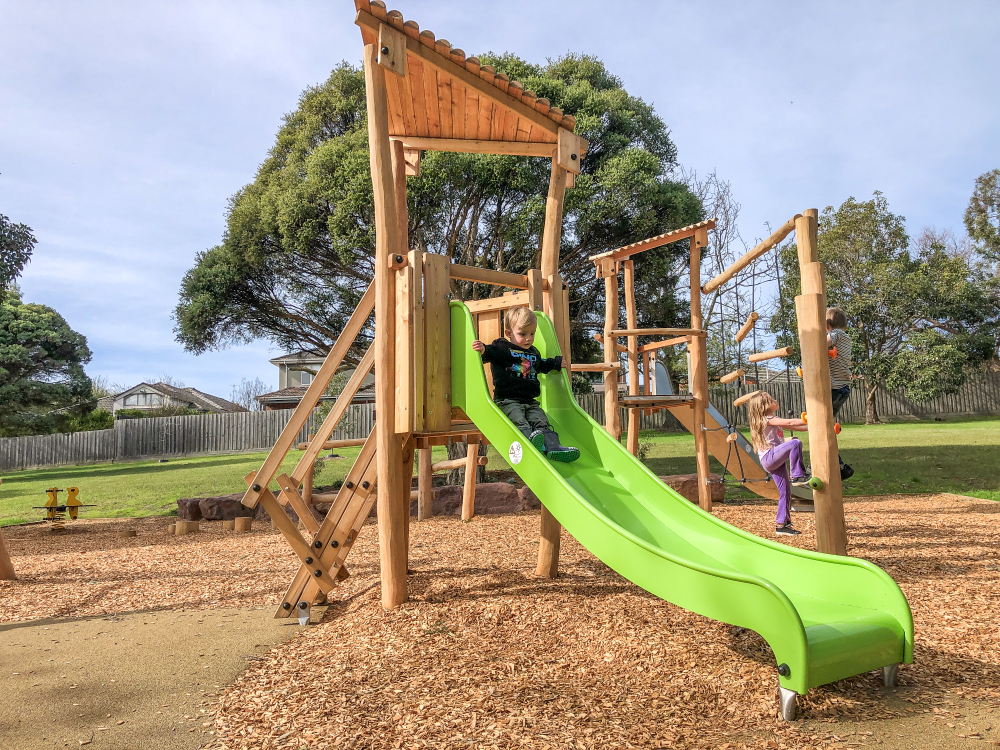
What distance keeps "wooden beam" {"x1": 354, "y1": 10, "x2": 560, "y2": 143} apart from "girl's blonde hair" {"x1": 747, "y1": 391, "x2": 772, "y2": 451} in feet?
11.1

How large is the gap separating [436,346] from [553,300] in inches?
45.7

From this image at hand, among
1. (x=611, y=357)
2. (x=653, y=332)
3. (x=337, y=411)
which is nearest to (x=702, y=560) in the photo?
(x=337, y=411)

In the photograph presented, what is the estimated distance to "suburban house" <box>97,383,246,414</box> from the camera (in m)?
53.0

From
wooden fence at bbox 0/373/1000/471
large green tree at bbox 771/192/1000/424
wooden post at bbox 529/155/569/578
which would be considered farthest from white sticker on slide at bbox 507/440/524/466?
large green tree at bbox 771/192/1000/424

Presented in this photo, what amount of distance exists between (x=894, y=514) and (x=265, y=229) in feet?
39.8

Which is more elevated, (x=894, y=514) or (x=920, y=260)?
(x=920, y=260)

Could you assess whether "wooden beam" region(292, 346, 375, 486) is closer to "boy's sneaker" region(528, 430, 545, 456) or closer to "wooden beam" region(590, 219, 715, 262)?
"boy's sneaker" region(528, 430, 545, 456)

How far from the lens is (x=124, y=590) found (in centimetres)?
572

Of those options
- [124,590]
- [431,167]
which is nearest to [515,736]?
[124,590]

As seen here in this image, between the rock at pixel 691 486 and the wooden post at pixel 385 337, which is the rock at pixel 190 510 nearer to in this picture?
the wooden post at pixel 385 337

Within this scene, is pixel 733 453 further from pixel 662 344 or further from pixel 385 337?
pixel 385 337

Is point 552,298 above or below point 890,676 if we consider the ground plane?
above

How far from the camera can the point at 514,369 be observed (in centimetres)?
482

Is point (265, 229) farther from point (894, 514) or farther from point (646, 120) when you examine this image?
point (894, 514)
